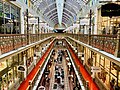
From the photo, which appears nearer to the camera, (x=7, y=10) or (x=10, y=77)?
(x=10, y=77)

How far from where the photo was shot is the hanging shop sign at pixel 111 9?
8375 mm

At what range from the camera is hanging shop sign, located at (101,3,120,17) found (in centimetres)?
838

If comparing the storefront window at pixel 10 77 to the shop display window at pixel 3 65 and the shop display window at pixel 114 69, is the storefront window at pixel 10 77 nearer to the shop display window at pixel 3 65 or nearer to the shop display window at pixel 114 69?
the shop display window at pixel 3 65

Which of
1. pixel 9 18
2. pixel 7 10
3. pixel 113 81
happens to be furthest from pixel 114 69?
pixel 9 18

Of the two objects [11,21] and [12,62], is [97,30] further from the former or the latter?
[12,62]

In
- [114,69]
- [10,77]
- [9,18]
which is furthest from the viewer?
[9,18]

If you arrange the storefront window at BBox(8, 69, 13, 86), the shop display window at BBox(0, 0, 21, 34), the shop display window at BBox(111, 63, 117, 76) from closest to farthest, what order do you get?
the shop display window at BBox(111, 63, 117, 76), the storefront window at BBox(8, 69, 13, 86), the shop display window at BBox(0, 0, 21, 34)

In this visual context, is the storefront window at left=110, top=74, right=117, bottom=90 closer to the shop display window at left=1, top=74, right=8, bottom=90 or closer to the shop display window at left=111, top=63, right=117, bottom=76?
the shop display window at left=111, top=63, right=117, bottom=76

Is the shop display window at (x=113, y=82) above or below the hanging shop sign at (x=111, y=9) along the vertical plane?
below

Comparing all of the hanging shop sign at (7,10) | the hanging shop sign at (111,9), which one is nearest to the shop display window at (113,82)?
the hanging shop sign at (111,9)

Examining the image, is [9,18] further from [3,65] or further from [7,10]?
[3,65]

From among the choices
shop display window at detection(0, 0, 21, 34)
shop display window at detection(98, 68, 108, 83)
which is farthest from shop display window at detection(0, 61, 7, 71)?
shop display window at detection(98, 68, 108, 83)

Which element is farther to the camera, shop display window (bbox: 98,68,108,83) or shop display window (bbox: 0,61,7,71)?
shop display window (bbox: 98,68,108,83)

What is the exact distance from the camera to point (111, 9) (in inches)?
335
